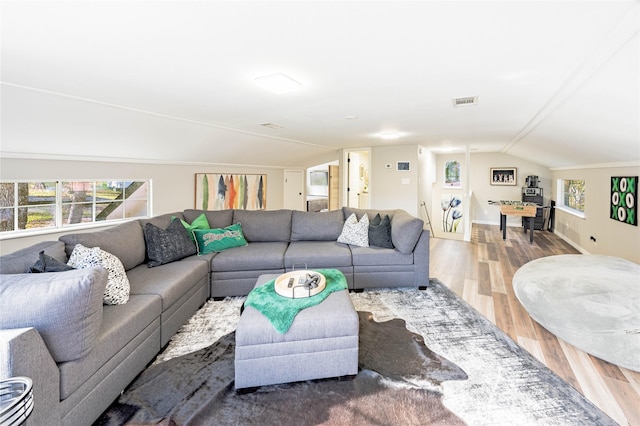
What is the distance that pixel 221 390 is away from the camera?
1852 mm

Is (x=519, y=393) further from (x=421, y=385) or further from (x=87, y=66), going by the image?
(x=87, y=66)

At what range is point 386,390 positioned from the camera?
1.85m

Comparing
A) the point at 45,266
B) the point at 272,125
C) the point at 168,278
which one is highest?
the point at 272,125

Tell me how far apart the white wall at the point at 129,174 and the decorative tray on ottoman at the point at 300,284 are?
11.7 feet

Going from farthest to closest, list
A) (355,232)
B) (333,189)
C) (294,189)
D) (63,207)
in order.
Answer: (333,189), (294,189), (63,207), (355,232)

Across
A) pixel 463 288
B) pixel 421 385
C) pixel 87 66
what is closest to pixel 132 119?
pixel 87 66

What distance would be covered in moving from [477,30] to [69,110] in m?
3.88

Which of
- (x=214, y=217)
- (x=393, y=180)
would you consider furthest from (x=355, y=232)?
(x=393, y=180)

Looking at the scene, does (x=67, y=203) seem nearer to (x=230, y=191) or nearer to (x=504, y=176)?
(x=230, y=191)

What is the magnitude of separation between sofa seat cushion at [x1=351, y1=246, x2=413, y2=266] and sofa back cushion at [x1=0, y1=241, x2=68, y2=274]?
2649mm

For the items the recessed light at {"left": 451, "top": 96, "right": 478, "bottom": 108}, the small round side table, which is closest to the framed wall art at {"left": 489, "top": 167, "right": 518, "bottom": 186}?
the recessed light at {"left": 451, "top": 96, "right": 478, "bottom": 108}

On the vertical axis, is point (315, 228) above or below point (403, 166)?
below

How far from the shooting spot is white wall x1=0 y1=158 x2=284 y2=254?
355cm

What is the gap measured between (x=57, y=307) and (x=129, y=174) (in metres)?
3.93
